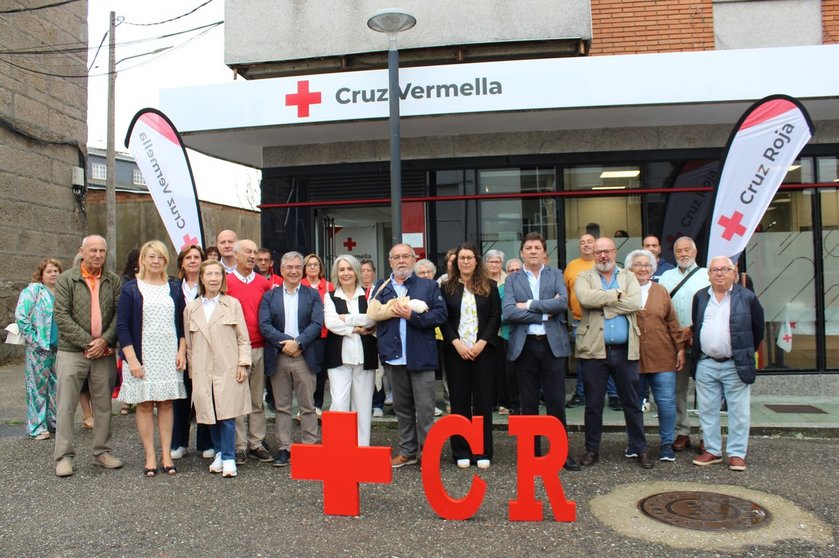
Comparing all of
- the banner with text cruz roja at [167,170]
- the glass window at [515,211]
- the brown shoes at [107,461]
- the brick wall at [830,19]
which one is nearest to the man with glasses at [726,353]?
the glass window at [515,211]

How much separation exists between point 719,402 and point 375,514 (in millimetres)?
A: 3139

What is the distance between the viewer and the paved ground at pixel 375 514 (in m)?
4.02

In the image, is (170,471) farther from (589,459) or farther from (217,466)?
(589,459)

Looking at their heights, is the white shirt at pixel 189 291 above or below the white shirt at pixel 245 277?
below

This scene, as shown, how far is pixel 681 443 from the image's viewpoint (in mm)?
6145

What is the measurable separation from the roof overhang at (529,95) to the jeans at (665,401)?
3.41m

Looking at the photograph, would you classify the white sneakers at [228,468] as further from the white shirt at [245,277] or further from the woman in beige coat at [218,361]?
the white shirt at [245,277]

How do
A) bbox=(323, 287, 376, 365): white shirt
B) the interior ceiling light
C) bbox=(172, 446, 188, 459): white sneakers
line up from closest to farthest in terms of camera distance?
bbox=(323, 287, 376, 365): white shirt, bbox=(172, 446, 188, 459): white sneakers, the interior ceiling light

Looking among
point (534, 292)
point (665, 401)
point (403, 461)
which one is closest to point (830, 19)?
point (665, 401)

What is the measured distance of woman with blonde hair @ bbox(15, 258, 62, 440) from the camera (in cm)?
694

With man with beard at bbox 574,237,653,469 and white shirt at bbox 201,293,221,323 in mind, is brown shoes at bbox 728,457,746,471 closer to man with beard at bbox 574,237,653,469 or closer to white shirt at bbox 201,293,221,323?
man with beard at bbox 574,237,653,469

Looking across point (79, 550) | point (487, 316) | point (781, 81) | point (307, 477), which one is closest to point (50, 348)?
point (79, 550)

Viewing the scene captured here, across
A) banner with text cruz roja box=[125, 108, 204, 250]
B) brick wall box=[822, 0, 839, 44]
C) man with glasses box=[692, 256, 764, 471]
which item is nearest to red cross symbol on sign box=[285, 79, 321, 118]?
banner with text cruz roja box=[125, 108, 204, 250]

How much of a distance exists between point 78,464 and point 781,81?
26.9 feet
